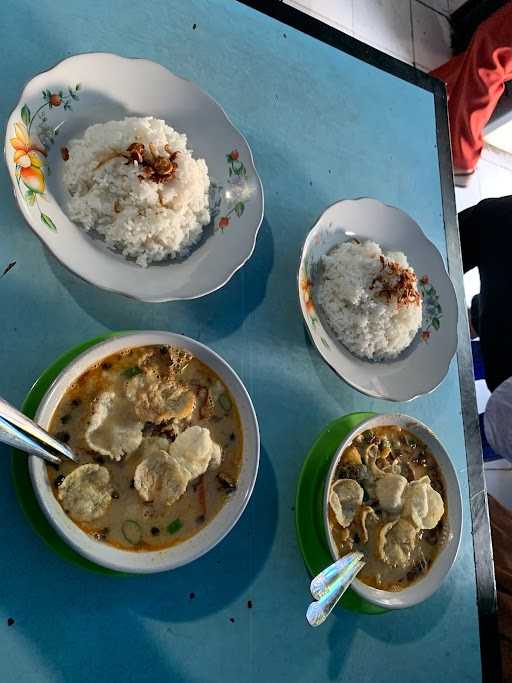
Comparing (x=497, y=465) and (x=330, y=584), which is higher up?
(x=330, y=584)

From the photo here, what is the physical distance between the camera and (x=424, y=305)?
1.67 meters

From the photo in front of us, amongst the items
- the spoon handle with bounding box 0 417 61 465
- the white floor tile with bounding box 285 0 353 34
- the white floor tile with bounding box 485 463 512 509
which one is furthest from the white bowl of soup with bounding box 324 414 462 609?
the white floor tile with bounding box 285 0 353 34

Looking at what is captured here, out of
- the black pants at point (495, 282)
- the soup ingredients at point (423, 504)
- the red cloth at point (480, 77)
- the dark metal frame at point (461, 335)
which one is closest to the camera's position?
the soup ingredients at point (423, 504)

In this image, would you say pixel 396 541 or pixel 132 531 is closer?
pixel 132 531

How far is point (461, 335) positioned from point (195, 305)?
3.21 ft

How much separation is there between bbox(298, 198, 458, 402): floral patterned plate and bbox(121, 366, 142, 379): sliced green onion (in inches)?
17.2

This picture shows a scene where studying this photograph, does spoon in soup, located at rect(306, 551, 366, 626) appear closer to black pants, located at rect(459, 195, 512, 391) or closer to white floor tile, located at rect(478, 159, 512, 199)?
black pants, located at rect(459, 195, 512, 391)

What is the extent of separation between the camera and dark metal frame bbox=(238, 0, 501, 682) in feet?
5.29

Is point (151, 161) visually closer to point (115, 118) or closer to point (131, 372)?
point (115, 118)

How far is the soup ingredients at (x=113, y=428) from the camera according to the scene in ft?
3.58

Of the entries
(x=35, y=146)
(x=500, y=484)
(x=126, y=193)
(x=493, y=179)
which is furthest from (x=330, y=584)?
(x=493, y=179)

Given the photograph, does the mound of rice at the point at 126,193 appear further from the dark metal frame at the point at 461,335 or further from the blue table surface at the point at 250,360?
the dark metal frame at the point at 461,335

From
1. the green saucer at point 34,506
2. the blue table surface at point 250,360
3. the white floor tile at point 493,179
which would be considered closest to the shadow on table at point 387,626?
the blue table surface at point 250,360

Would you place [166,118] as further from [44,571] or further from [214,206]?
[44,571]
